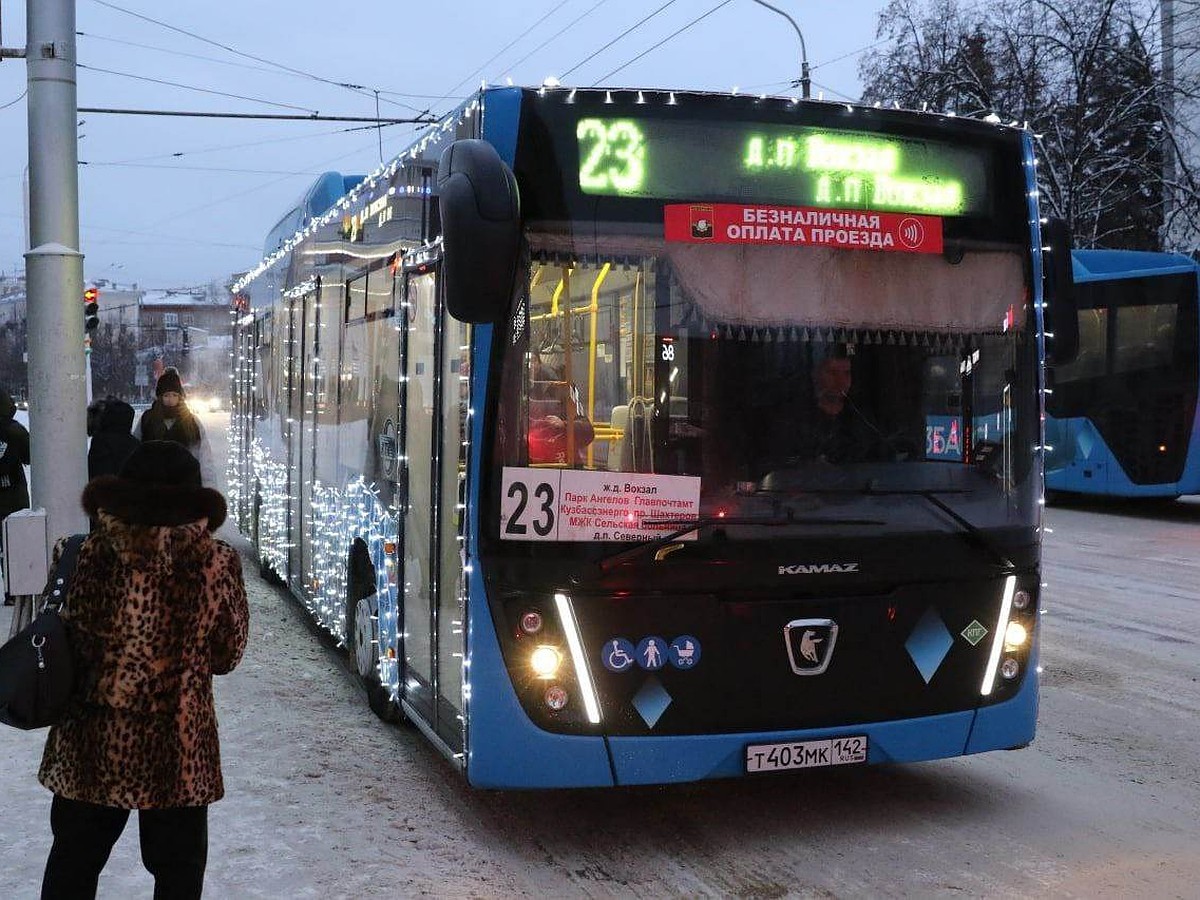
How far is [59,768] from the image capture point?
12.5 ft

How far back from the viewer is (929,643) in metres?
5.51

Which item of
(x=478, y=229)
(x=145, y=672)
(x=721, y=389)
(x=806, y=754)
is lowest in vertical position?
(x=806, y=754)

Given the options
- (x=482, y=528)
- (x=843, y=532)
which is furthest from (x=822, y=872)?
→ (x=482, y=528)

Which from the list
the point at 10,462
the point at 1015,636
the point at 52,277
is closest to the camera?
the point at 1015,636

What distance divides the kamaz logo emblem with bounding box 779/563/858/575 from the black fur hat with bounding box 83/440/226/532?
2.19 meters

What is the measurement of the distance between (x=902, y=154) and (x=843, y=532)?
5.02 feet

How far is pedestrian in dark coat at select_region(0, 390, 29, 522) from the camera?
1126 cm

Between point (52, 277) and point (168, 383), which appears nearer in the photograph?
point (52, 277)

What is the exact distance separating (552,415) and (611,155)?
3.22ft

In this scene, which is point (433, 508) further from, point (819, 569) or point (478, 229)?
point (819, 569)

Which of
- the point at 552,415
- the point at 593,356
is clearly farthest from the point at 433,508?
the point at 593,356

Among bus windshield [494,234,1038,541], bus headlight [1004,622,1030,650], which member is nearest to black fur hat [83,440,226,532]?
bus windshield [494,234,1038,541]

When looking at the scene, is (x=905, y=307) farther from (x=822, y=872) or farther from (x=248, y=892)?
(x=248, y=892)

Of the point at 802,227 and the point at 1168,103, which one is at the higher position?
the point at 1168,103
